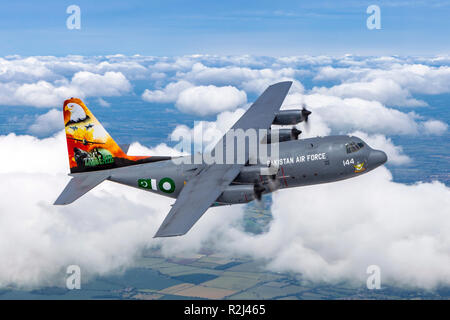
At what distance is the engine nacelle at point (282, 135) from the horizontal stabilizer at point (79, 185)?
18590mm

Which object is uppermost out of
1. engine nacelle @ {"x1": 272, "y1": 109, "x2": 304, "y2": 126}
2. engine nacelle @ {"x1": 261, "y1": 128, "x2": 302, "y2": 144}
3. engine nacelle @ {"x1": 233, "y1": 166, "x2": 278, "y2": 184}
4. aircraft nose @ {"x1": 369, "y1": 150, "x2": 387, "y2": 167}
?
engine nacelle @ {"x1": 272, "y1": 109, "x2": 304, "y2": 126}

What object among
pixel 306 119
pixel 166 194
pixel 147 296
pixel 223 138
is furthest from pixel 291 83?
pixel 147 296

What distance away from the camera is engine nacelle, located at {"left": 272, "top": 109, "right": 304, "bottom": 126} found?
46.3 m

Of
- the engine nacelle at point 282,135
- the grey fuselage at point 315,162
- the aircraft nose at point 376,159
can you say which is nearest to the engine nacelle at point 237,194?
the grey fuselage at point 315,162

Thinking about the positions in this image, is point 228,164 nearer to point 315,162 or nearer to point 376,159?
point 315,162

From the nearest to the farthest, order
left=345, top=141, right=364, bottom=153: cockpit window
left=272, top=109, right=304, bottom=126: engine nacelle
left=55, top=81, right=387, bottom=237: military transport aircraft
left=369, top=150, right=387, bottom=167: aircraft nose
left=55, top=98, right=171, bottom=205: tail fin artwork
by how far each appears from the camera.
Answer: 1. left=55, top=81, right=387, bottom=237: military transport aircraft
2. left=345, top=141, right=364, bottom=153: cockpit window
3. left=369, top=150, right=387, bottom=167: aircraft nose
4. left=55, top=98, right=171, bottom=205: tail fin artwork
5. left=272, top=109, right=304, bottom=126: engine nacelle

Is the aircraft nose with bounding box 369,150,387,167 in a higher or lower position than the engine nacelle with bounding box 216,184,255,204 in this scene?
higher

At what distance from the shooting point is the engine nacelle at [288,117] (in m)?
46.3

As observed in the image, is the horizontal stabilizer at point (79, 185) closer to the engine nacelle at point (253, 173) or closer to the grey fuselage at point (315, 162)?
the grey fuselage at point (315, 162)

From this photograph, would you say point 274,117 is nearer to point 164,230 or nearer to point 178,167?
point 178,167

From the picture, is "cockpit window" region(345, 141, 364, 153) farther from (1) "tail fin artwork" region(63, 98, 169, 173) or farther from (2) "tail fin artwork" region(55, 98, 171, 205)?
(1) "tail fin artwork" region(63, 98, 169, 173)

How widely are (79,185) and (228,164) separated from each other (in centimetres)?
1647

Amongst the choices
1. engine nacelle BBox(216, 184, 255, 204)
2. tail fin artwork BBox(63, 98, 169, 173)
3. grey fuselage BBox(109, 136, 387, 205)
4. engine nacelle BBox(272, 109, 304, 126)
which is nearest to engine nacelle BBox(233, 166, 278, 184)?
engine nacelle BBox(216, 184, 255, 204)

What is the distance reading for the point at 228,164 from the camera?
37.4 meters
